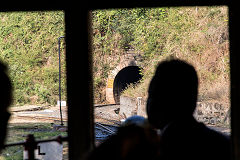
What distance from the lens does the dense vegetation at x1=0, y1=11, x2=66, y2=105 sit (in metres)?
23.1

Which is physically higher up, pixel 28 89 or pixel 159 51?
pixel 159 51

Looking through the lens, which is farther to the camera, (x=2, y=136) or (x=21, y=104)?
(x=21, y=104)

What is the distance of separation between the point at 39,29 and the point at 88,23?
23.5 meters

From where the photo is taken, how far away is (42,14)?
79.0 feet

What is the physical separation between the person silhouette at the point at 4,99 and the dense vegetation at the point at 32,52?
21.1 metres

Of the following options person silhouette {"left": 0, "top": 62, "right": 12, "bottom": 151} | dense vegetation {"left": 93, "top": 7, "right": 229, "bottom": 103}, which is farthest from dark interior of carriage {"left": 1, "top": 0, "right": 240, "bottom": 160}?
dense vegetation {"left": 93, "top": 7, "right": 229, "bottom": 103}

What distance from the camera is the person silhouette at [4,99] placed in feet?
5.44

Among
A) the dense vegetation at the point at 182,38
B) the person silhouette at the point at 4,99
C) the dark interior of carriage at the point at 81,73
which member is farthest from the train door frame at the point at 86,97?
the dense vegetation at the point at 182,38

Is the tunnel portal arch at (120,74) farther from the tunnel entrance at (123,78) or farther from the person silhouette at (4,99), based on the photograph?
the person silhouette at (4,99)

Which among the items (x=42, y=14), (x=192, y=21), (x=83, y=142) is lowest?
(x=83, y=142)

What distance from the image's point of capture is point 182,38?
15.4m

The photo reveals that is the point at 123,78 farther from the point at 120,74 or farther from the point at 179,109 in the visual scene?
the point at 179,109

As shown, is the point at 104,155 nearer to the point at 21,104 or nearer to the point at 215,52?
the point at 215,52

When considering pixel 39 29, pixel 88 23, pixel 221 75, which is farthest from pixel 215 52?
pixel 39 29
